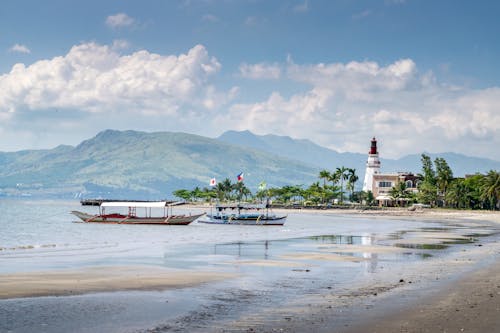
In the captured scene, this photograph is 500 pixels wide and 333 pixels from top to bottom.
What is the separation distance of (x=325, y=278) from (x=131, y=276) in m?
8.88

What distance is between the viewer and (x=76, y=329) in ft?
52.4

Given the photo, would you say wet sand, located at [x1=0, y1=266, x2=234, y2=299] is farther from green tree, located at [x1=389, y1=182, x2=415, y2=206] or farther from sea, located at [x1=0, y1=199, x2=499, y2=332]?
green tree, located at [x1=389, y1=182, x2=415, y2=206]

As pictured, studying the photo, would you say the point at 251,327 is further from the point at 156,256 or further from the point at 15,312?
the point at 156,256

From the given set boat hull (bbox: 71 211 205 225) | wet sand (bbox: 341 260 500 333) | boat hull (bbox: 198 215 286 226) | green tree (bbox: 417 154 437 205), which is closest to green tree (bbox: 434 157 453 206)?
green tree (bbox: 417 154 437 205)

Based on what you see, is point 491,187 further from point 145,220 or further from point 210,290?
point 210,290

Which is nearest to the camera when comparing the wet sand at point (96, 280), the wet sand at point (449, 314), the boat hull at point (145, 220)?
the wet sand at point (449, 314)

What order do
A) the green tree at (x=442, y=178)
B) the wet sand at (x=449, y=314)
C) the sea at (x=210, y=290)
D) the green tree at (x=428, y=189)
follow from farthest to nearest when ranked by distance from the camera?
the green tree at (x=428, y=189) < the green tree at (x=442, y=178) < the sea at (x=210, y=290) < the wet sand at (x=449, y=314)

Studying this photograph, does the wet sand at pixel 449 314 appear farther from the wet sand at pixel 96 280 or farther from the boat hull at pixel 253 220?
the boat hull at pixel 253 220

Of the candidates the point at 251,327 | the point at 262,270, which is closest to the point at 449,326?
the point at 251,327

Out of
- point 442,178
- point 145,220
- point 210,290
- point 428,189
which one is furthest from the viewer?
point 428,189

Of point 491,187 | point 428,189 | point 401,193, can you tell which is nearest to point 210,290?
point 491,187

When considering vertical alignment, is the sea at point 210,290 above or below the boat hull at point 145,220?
below

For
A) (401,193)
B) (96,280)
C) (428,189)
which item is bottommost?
(96,280)

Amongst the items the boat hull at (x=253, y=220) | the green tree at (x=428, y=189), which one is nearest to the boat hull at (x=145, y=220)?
the boat hull at (x=253, y=220)
